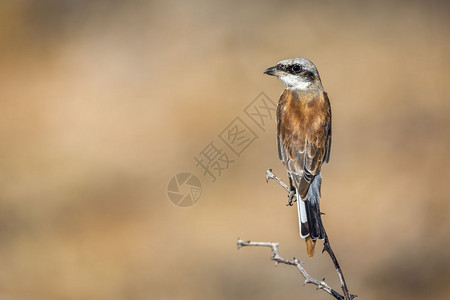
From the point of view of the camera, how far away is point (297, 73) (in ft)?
17.1

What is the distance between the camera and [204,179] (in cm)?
1155

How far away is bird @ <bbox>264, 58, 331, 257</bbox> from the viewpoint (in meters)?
5.07

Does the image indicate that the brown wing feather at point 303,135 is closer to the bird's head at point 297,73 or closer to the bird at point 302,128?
the bird at point 302,128

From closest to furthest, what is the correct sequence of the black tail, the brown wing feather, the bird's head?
the black tail, the bird's head, the brown wing feather

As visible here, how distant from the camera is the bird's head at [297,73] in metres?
5.05

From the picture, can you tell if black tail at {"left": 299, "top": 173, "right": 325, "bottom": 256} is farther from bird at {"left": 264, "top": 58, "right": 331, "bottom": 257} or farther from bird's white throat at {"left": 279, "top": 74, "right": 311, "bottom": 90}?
bird's white throat at {"left": 279, "top": 74, "right": 311, "bottom": 90}

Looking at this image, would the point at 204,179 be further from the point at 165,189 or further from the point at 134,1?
the point at 134,1

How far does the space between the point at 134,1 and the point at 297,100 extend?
10.4 meters

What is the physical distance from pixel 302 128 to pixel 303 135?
0.07m

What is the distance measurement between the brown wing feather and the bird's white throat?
0.23ft

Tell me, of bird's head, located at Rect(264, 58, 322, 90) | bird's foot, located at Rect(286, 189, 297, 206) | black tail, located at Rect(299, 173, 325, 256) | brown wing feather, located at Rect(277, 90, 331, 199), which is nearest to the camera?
black tail, located at Rect(299, 173, 325, 256)

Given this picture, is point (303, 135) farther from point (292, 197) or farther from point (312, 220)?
point (312, 220)

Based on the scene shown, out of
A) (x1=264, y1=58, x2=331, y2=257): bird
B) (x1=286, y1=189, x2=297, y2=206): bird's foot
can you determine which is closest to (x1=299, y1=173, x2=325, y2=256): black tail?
(x1=264, y1=58, x2=331, y2=257): bird

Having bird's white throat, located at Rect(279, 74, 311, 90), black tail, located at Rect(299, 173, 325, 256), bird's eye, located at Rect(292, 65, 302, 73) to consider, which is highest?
bird's eye, located at Rect(292, 65, 302, 73)
